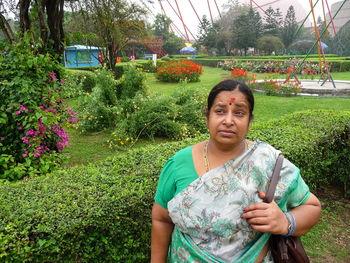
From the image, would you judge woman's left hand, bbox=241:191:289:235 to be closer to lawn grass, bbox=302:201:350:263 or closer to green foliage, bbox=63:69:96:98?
lawn grass, bbox=302:201:350:263

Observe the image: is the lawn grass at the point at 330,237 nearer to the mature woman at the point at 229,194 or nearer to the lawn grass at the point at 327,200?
the lawn grass at the point at 327,200

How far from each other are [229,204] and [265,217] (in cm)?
14

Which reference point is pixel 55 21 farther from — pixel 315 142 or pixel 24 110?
pixel 315 142

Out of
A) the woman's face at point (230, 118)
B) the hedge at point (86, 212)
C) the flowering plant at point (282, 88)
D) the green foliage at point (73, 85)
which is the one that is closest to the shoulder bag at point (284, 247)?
the woman's face at point (230, 118)

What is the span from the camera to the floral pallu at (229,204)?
1.16 meters

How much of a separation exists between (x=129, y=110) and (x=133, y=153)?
3255 mm

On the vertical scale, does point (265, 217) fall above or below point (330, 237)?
above

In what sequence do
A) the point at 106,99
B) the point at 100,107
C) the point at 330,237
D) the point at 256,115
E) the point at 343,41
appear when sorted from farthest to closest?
the point at 343,41
the point at 256,115
the point at 106,99
the point at 100,107
the point at 330,237

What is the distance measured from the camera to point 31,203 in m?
1.90

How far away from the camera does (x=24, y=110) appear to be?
3.12m

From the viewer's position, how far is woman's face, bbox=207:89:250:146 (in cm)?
122

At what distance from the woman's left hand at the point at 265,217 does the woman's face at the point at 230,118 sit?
0.92 ft

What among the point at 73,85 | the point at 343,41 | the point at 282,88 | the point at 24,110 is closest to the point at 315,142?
the point at 24,110

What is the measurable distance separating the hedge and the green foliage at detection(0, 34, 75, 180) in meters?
0.98
